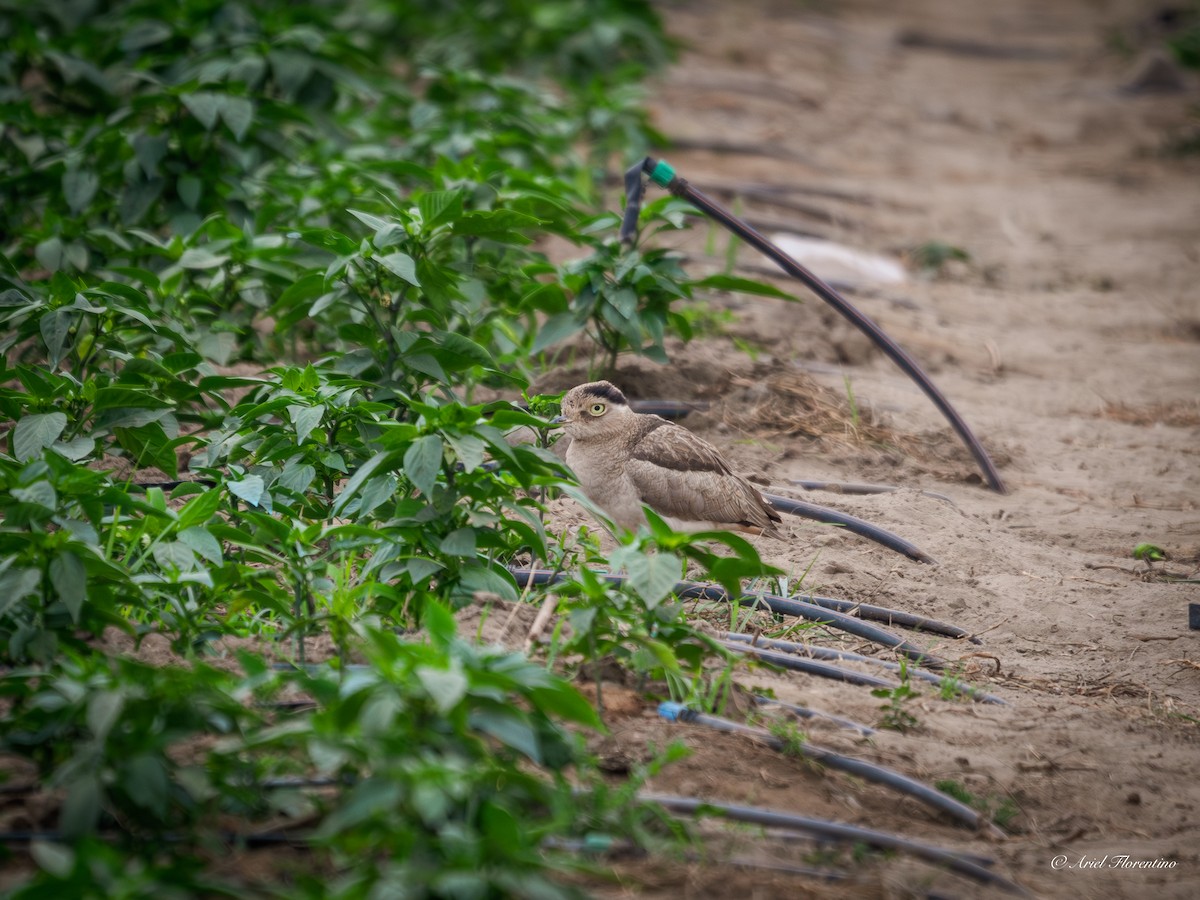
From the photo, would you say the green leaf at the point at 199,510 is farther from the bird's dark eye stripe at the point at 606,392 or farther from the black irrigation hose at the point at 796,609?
the bird's dark eye stripe at the point at 606,392

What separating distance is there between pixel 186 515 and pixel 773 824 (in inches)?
79.9

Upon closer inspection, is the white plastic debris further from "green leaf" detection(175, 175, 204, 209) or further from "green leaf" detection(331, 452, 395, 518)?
"green leaf" detection(331, 452, 395, 518)

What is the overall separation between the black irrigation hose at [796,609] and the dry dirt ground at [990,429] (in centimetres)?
15

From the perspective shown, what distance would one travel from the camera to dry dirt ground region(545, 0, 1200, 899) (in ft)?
11.2

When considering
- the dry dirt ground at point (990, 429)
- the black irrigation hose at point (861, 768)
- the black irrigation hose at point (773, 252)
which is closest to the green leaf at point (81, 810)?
the dry dirt ground at point (990, 429)

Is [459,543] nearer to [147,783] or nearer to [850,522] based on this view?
[147,783]

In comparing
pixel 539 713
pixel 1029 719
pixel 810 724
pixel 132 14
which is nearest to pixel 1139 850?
pixel 1029 719

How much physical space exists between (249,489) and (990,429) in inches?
155

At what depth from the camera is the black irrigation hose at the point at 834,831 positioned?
3070 millimetres

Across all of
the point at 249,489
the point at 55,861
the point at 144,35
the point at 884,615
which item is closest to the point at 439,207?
the point at 249,489

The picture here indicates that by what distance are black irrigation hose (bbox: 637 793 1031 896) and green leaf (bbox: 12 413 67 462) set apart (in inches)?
94.7

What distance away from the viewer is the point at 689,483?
15.4 ft

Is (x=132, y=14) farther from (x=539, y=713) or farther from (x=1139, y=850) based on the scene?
(x=1139, y=850)

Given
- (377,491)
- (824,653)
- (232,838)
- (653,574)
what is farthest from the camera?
(824,653)
